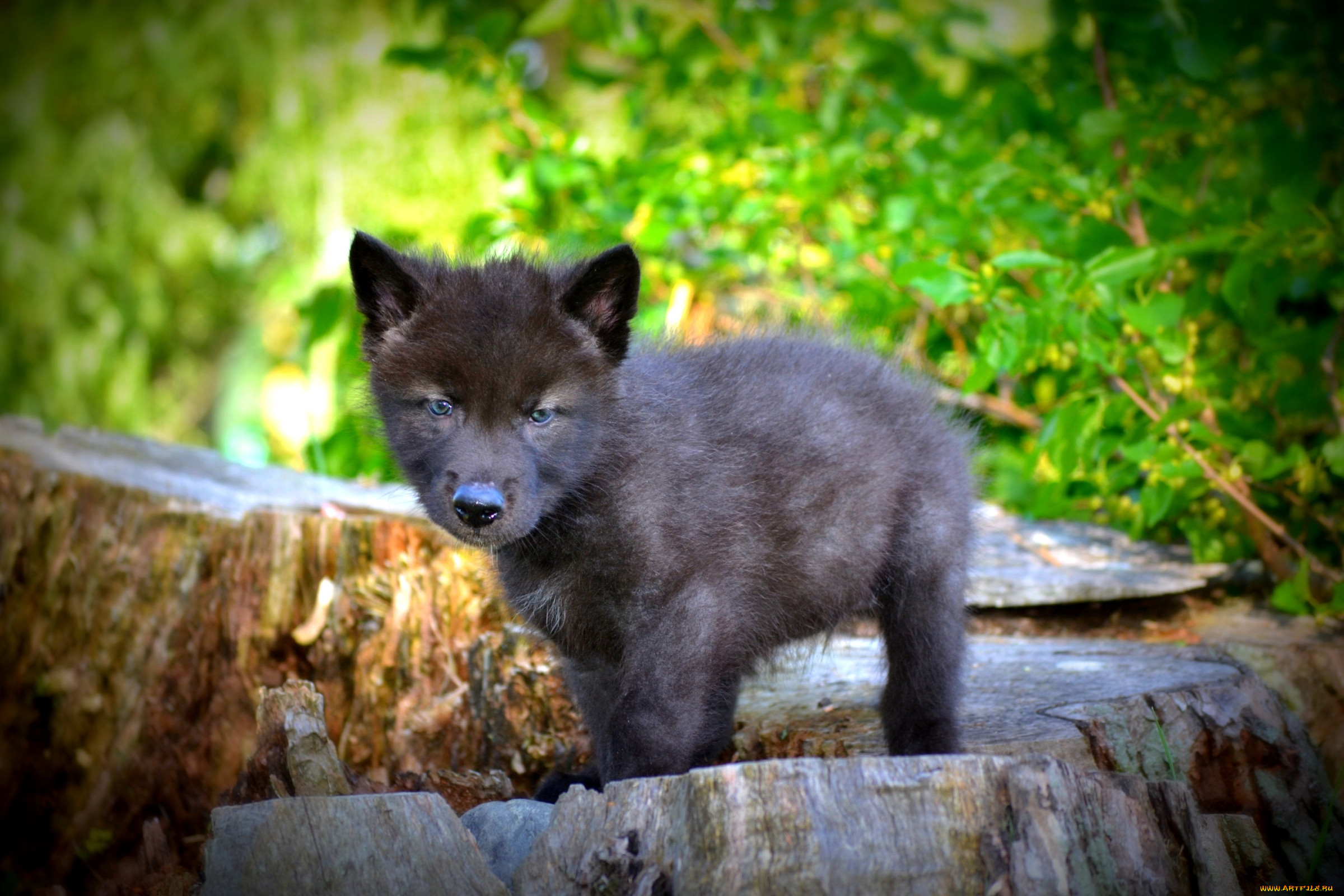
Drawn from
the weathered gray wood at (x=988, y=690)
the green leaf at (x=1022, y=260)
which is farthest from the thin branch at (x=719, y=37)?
the weathered gray wood at (x=988, y=690)

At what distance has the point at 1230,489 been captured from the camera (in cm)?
402

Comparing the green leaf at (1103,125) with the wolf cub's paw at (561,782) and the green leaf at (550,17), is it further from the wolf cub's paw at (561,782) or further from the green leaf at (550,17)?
the wolf cub's paw at (561,782)

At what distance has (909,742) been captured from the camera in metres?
3.07

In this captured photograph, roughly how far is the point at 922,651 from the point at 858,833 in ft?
3.93

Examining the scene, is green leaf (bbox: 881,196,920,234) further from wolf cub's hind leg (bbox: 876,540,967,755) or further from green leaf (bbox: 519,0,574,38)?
wolf cub's hind leg (bbox: 876,540,967,755)

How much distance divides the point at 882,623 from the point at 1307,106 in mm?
2729

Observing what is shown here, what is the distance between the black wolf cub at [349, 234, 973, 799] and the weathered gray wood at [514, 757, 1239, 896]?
0.58 metres

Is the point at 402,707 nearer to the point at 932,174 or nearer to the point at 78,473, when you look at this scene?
the point at 78,473

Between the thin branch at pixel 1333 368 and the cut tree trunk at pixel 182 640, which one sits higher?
the thin branch at pixel 1333 368

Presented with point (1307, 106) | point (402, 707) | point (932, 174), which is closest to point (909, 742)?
point (402, 707)

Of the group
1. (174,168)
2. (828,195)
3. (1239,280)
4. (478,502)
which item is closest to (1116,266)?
(1239,280)

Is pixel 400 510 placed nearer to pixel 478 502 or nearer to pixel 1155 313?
pixel 478 502

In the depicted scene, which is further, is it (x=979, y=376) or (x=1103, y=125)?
(x=979, y=376)

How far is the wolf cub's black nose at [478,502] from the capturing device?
2.63 m
